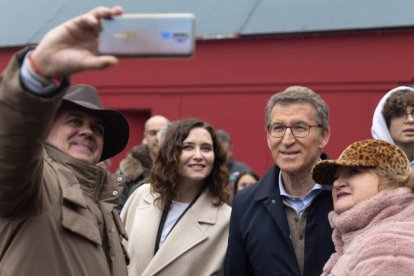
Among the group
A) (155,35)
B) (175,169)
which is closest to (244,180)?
(175,169)

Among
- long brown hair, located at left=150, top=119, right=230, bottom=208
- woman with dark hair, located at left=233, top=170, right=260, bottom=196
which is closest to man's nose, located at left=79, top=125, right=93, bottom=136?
long brown hair, located at left=150, top=119, right=230, bottom=208

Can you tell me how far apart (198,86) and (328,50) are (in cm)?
225

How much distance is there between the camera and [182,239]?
179 inches

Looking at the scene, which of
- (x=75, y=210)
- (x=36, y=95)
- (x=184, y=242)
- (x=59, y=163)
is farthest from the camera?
(x=184, y=242)

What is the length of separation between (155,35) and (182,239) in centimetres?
276

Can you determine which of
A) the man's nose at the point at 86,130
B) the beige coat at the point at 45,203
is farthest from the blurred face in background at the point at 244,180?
the man's nose at the point at 86,130

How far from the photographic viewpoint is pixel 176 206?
4.81 m

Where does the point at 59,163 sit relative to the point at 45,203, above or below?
above

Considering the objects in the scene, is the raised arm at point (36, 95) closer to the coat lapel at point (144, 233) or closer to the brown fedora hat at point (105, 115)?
the brown fedora hat at point (105, 115)

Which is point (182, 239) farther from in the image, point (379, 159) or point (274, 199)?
point (379, 159)

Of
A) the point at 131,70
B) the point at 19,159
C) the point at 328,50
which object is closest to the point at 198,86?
the point at 131,70

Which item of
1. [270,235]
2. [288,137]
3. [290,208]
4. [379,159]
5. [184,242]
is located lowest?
[184,242]

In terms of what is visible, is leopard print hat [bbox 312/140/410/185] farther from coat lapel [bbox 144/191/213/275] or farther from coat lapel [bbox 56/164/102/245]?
coat lapel [bbox 144/191/213/275]

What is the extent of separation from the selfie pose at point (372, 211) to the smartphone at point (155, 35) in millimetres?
1382
